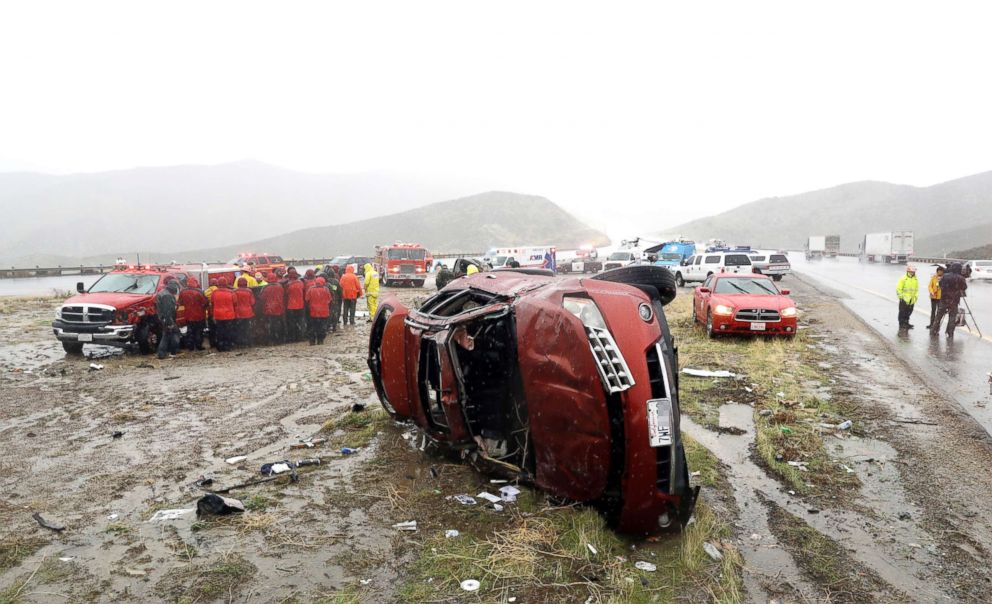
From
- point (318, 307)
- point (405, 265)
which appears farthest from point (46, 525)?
point (405, 265)

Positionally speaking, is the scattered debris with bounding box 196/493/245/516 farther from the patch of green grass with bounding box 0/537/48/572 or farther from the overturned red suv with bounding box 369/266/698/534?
the overturned red suv with bounding box 369/266/698/534

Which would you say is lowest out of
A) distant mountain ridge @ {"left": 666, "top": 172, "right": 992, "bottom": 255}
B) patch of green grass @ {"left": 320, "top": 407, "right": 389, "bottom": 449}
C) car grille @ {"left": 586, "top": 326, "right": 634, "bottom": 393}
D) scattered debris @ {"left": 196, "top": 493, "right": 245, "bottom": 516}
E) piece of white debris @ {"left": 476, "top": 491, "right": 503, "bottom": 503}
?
patch of green grass @ {"left": 320, "top": 407, "right": 389, "bottom": 449}

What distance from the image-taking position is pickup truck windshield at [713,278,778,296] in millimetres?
13617

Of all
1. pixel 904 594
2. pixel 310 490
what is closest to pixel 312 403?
pixel 310 490

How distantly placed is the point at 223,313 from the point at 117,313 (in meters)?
1.97

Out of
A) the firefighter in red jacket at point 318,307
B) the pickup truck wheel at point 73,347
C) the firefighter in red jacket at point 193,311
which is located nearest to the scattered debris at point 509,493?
the firefighter in red jacket at point 318,307

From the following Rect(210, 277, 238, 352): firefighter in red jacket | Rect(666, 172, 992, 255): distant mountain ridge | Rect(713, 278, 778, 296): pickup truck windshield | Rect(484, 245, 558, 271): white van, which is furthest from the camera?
Rect(666, 172, 992, 255): distant mountain ridge

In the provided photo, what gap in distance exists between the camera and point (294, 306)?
1420 cm

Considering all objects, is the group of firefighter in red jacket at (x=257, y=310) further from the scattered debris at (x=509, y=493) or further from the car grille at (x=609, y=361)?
the car grille at (x=609, y=361)

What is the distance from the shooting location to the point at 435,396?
246 inches

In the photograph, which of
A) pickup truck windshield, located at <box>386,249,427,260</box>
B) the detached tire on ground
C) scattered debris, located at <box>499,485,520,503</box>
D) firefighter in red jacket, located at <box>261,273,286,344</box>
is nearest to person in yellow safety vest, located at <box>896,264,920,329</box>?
the detached tire on ground

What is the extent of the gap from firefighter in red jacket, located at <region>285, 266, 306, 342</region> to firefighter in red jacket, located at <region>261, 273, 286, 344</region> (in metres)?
0.14

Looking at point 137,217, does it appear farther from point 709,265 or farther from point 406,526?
point 406,526

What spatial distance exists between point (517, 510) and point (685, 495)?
1319mm
